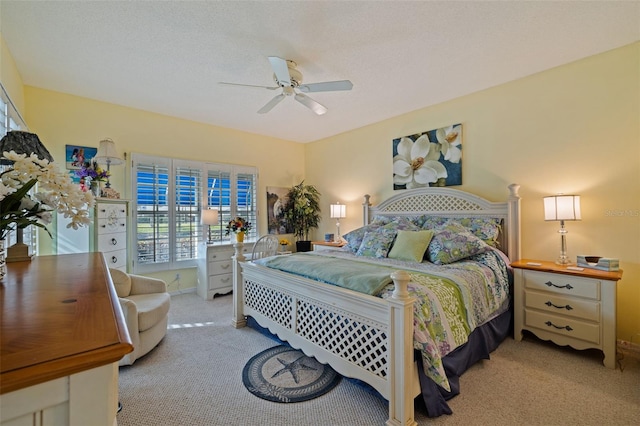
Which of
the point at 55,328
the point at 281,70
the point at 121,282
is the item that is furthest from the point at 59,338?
the point at 121,282

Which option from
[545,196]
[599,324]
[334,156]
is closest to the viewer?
[599,324]

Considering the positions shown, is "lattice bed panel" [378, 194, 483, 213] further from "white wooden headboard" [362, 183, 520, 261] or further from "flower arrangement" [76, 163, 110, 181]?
"flower arrangement" [76, 163, 110, 181]

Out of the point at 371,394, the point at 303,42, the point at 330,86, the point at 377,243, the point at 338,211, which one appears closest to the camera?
the point at 371,394

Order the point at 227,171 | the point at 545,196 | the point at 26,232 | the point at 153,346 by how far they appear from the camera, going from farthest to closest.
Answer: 1. the point at 227,171
2. the point at 545,196
3. the point at 26,232
4. the point at 153,346

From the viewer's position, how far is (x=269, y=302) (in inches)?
109

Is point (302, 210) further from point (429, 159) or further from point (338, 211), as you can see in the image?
point (429, 159)

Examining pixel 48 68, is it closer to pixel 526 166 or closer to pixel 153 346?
pixel 153 346

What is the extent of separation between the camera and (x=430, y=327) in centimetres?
176

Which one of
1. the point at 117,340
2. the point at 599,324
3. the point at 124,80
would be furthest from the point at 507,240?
the point at 124,80

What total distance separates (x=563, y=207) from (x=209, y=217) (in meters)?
4.34

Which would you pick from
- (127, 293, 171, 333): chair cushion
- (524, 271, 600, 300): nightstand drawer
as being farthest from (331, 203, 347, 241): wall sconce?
(127, 293, 171, 333): chair cushion

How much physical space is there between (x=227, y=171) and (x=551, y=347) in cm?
478

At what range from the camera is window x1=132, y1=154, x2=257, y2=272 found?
4.05 m

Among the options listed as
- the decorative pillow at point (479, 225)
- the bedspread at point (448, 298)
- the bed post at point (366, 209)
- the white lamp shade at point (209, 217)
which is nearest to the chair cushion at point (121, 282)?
the bedspread at point (448, 298)
